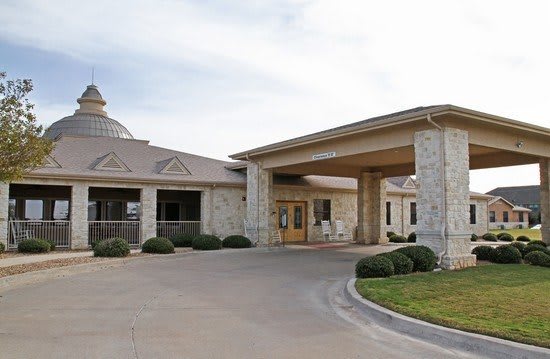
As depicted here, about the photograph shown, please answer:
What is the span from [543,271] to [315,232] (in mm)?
15887

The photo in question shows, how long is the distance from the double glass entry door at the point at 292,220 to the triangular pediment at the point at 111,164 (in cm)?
857

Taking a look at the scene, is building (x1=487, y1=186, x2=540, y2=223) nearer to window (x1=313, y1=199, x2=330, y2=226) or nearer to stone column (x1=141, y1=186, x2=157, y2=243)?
window (x1=313, y1=199, x2=330, y2=226)

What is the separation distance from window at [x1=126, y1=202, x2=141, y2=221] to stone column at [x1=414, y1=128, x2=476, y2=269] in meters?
16.2

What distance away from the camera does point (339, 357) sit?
20.0 feet

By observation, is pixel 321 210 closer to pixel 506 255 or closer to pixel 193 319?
pixel 506 255

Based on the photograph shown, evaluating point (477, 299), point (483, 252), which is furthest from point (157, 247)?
point (477, 299)

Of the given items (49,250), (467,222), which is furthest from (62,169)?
(467,222)

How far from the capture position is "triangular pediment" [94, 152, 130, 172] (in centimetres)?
2226

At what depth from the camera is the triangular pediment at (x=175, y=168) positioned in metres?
24.0

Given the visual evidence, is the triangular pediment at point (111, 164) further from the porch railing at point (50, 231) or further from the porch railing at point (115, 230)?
the porch railing at point (50, 231)

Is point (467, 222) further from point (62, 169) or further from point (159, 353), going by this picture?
point (62, 169)

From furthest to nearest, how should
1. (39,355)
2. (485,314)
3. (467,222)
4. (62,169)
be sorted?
(62,169)
(467,222)
(485,314)
(39,355)

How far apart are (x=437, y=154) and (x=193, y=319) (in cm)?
908

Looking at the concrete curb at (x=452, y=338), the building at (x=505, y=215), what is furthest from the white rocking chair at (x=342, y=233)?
the building at (x=505, y=215)
